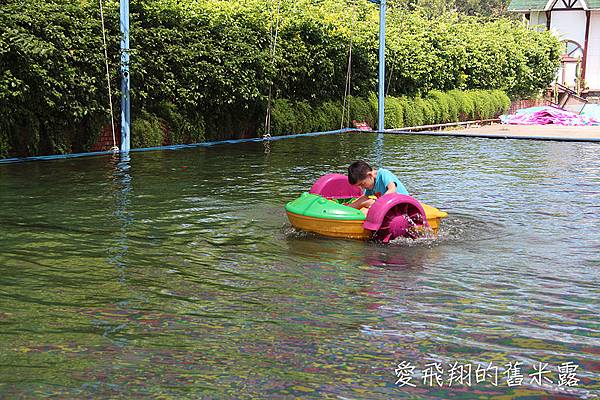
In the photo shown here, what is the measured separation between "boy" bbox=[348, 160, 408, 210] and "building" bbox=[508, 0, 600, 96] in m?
36.9

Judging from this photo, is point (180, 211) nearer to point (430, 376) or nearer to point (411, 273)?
point (411, 273)

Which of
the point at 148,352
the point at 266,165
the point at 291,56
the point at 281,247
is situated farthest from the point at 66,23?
the point at 148,352

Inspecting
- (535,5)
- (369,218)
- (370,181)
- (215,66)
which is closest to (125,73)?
(215,66)

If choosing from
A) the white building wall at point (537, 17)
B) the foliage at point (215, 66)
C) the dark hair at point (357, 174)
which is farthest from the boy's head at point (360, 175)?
the white building wall at point (537, 17)

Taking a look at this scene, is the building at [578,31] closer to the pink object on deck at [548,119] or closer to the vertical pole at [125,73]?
the pink object on deck at [548,119]

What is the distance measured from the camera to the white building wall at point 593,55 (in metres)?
45.0

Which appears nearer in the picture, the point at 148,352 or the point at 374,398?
the point at 374,398

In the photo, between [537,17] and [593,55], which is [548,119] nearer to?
[593,55]

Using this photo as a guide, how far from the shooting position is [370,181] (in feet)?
29.5

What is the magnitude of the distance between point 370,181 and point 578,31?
3943 cm

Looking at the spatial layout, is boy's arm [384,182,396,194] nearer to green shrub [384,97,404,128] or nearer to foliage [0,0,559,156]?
foliage [0,0,559,156]

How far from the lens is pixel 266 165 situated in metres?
15.7

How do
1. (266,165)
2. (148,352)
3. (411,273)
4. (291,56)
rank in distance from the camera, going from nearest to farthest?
1. (148,352)
2. (411,273)
3. (266,165)
4. (291,56)

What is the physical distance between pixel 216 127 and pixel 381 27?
18.3 ft
